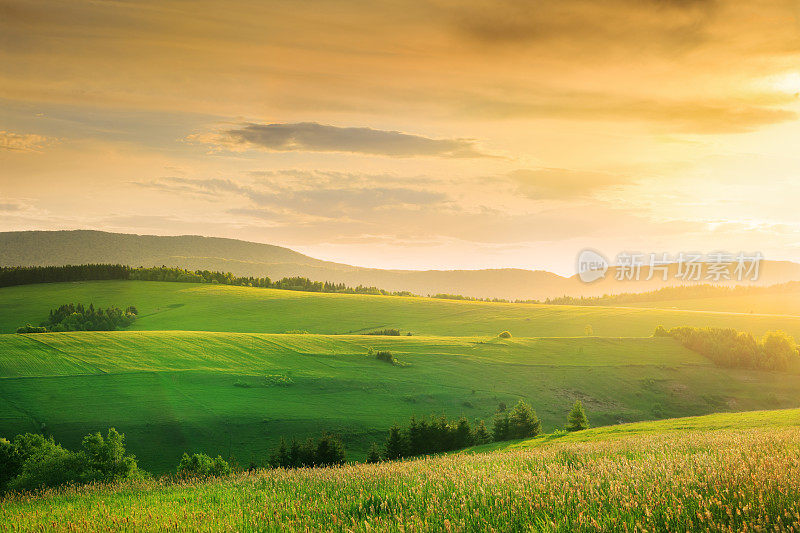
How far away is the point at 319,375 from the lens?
89.5 metres

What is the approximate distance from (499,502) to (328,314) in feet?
457

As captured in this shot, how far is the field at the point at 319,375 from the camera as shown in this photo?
70000 mm

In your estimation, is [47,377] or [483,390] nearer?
[47,377]

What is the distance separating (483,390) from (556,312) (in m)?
75.5

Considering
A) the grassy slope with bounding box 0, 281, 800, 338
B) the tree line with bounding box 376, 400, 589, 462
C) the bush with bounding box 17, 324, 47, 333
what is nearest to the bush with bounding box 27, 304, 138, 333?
the bush with bounding box 17, 324, 47, 333

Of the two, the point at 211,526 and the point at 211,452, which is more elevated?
the point at 211,526

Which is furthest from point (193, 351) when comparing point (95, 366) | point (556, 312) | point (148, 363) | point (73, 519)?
point (556, 312)

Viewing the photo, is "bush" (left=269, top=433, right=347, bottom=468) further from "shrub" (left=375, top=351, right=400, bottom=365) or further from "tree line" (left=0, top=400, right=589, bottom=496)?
"shrub" (left=375, top=351, right=400, bottom=365)

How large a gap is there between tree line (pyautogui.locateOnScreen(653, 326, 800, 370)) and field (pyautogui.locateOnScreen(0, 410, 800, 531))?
128353 millimetres

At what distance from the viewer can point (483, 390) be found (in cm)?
9181

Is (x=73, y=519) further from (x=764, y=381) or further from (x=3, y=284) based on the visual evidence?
(x=3, y=284)

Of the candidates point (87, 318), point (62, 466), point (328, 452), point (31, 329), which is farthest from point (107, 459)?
point (87, 318)

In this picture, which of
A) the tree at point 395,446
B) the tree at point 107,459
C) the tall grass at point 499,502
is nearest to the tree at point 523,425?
the tree at point 395,446

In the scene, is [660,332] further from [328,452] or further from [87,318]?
[87,318]
